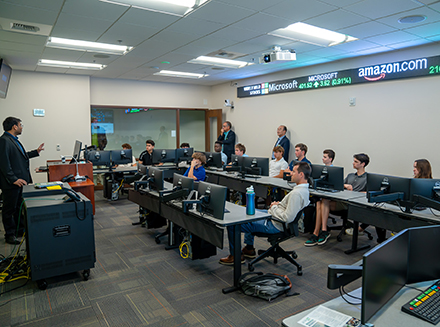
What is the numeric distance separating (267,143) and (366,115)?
2744mm

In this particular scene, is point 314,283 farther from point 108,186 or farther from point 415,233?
point 108,186

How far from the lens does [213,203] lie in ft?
10.1

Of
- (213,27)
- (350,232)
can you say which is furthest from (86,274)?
(350,232)

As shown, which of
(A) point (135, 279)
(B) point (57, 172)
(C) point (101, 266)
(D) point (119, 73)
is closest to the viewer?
(A) point (135, 279)

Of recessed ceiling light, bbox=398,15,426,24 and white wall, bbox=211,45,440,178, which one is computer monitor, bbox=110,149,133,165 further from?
recessed ceiling light, bbox=398,15,426,24

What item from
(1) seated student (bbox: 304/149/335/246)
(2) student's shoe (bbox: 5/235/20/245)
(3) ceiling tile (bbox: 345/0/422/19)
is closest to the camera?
(3) ceiling tile (bbox: 345/0/422/19)

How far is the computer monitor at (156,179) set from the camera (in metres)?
4.26

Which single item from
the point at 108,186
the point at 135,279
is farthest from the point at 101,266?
the point at 108,186

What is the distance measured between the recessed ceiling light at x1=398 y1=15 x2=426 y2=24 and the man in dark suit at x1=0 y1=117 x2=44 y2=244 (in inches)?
208

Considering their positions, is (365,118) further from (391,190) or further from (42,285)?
Result: (42,285)

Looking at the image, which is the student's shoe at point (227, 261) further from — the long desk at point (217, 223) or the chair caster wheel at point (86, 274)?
the chair caster wheel at point (86, 274)

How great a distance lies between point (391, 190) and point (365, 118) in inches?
122

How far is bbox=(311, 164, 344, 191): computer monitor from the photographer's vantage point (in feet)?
13.8

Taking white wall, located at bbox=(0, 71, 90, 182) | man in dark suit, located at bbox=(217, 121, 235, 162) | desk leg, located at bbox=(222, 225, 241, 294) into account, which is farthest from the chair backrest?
white wall, located at bbox=(0, 71, 90, 182)
